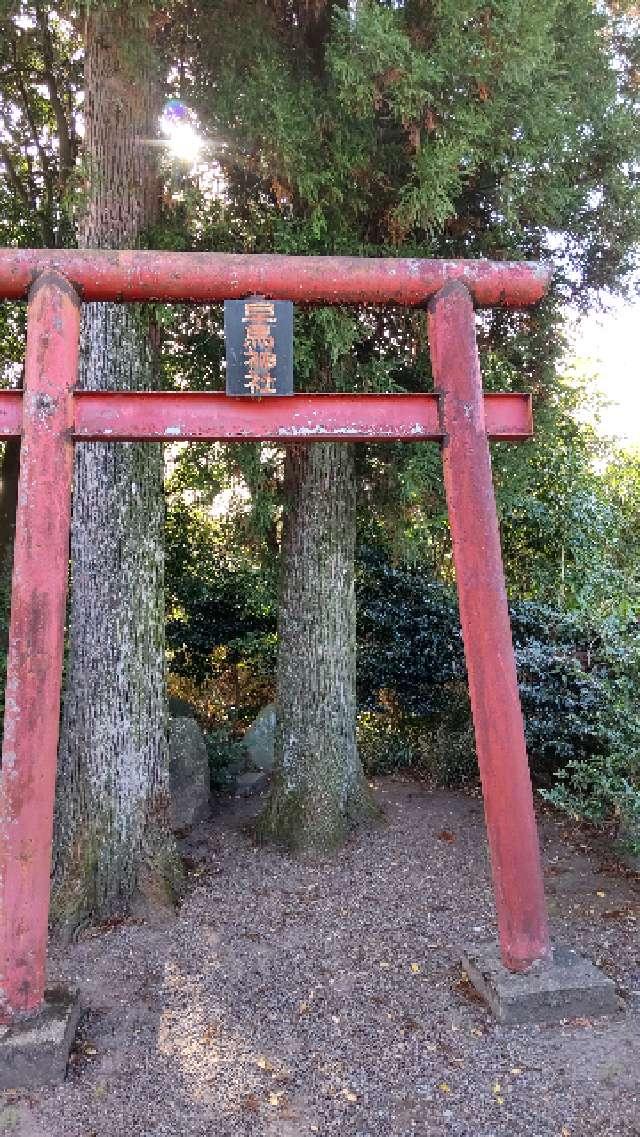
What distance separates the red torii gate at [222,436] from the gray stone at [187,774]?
3016mm

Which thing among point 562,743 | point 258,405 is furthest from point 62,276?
point 562,743

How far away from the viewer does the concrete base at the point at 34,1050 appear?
317 centimetres

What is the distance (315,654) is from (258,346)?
2.71 m

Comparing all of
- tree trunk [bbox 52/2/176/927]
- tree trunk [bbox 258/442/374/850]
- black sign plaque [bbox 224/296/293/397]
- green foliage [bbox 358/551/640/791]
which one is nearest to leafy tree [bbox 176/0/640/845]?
tree trunk [bbox 258/442/374/850]

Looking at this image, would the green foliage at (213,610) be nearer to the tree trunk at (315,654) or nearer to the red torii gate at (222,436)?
the tree trunk at (315,654)

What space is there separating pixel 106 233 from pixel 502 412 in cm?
282

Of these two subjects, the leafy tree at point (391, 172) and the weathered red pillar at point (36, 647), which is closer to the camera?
the weathered red pillar at point (36, 647)

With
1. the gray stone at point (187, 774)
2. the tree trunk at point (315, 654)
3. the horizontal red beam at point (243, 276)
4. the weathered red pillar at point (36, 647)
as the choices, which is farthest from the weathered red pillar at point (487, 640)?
the gray stone at point (187, 774)

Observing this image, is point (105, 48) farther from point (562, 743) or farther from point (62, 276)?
point (562, 743)

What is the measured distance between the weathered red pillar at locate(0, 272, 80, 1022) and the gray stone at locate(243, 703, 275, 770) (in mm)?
4370

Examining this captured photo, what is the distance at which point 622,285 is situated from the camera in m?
6.12

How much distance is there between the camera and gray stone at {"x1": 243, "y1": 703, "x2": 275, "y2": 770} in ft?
25.3

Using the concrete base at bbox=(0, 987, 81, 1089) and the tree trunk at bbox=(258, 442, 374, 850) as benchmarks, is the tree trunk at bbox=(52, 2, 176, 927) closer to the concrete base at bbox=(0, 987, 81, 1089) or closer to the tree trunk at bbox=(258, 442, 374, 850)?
the tree trunk at bbox=(258, 442, 374, 850)

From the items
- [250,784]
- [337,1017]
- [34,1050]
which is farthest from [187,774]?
[34,1050]
